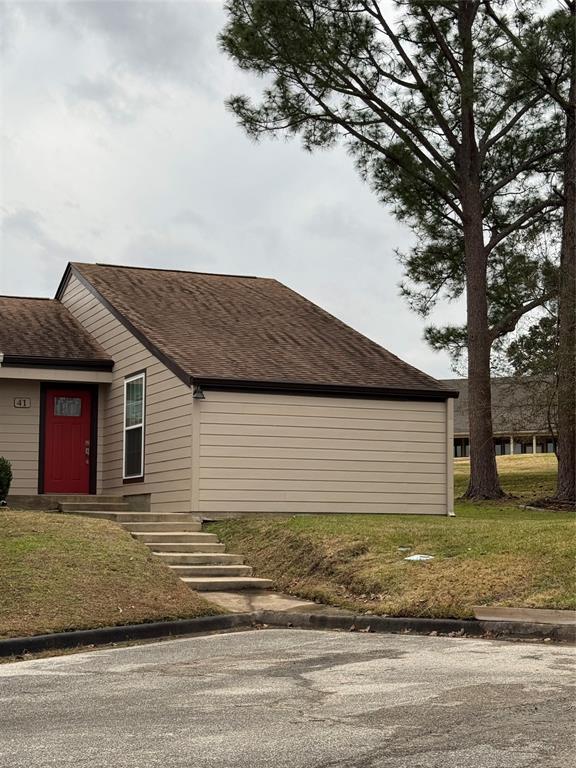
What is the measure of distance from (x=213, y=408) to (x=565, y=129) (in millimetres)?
15202

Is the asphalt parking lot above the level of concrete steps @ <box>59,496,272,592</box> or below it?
below

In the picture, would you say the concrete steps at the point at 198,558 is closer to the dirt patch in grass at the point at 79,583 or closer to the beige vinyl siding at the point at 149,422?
the dirt patch in grass at the point at 79,583

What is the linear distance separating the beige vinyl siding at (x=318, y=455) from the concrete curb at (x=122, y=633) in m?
5.89

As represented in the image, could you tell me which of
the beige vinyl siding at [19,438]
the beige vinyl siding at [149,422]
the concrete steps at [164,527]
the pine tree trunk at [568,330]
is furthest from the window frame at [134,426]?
the pine tree trunk at [568,330]

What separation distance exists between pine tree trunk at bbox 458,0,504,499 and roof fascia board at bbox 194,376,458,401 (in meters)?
6.62

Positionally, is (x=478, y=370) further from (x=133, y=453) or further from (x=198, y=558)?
(x=198, y=558)

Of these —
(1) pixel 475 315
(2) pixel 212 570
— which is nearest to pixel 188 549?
(2) pixel 212 570

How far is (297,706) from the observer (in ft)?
23.9

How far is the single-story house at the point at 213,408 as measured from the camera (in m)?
18.3

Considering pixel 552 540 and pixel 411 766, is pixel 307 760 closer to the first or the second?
pixel 411 766

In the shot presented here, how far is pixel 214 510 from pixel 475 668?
31.9ft

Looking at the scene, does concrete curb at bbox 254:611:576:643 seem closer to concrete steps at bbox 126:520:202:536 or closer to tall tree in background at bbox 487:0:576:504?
concrete steps at bbox 126:520:202:536

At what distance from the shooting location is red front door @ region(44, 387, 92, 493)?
70.1ft

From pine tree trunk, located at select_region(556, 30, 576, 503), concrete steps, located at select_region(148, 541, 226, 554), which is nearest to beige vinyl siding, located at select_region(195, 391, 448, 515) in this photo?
concrete steps, located at select_region(148, 541, 226, 554)
